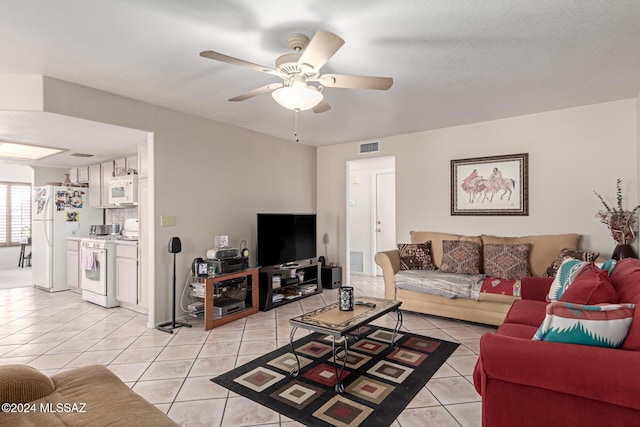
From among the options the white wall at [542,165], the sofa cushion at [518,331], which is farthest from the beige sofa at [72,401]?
the white wall at [542,165]

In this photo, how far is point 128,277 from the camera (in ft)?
14.7

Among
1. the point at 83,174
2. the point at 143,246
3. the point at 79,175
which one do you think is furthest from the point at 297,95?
the point at 79,175

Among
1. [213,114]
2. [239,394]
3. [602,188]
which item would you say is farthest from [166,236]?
[602,188]

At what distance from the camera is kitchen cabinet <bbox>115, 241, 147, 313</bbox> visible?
14.4ft

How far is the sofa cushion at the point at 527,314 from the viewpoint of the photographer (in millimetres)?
2479

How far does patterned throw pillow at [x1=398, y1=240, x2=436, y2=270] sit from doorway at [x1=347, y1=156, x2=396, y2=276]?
200 cm

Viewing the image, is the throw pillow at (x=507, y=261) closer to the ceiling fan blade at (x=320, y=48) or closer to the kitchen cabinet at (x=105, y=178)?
the ceiling fan blade at (x=320, y=48)

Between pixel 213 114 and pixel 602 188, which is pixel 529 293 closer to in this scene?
pixel 602 188

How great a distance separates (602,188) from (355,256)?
13.8 feet

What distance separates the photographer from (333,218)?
19.8 feet

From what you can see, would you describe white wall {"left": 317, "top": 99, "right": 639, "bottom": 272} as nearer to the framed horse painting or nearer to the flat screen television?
the framed horse painting

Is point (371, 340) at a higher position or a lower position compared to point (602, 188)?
lower

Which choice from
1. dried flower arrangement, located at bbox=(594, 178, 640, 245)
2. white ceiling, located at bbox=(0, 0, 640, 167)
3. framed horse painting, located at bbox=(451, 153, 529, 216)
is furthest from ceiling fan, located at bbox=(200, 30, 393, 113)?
dried flower arrangement, located at bbox=(594, 178, 640, 245)

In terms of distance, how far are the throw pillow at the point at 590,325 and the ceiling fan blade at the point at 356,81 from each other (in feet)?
5.24
